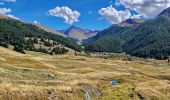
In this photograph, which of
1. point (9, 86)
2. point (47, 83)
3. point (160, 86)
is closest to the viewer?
point (9, 86)

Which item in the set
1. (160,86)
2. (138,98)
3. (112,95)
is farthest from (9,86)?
(160,86)

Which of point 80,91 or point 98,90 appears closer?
point 80,91

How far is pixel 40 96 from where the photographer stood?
3944cm

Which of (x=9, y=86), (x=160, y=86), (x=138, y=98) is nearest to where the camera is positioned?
(x=9, y=86)

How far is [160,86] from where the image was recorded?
6681 centimetres

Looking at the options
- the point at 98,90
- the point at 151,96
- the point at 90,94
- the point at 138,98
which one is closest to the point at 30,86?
the point at 90,94

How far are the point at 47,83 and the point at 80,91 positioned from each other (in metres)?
4.71

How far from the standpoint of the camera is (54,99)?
132 feet

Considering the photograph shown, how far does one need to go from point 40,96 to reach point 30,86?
2299 millimetres

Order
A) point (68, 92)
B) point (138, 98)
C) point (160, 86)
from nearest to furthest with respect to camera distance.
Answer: point (68, 92) → point (138, 98) → point (160, 86)

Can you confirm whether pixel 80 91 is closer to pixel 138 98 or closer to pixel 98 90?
pixel 98 90

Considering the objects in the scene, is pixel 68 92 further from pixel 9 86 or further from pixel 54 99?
pixel 9 86

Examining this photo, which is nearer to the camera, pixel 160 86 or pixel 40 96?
pixel 40 96

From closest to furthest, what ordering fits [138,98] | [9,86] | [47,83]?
[9,86]
[47,83]
[138,98]
